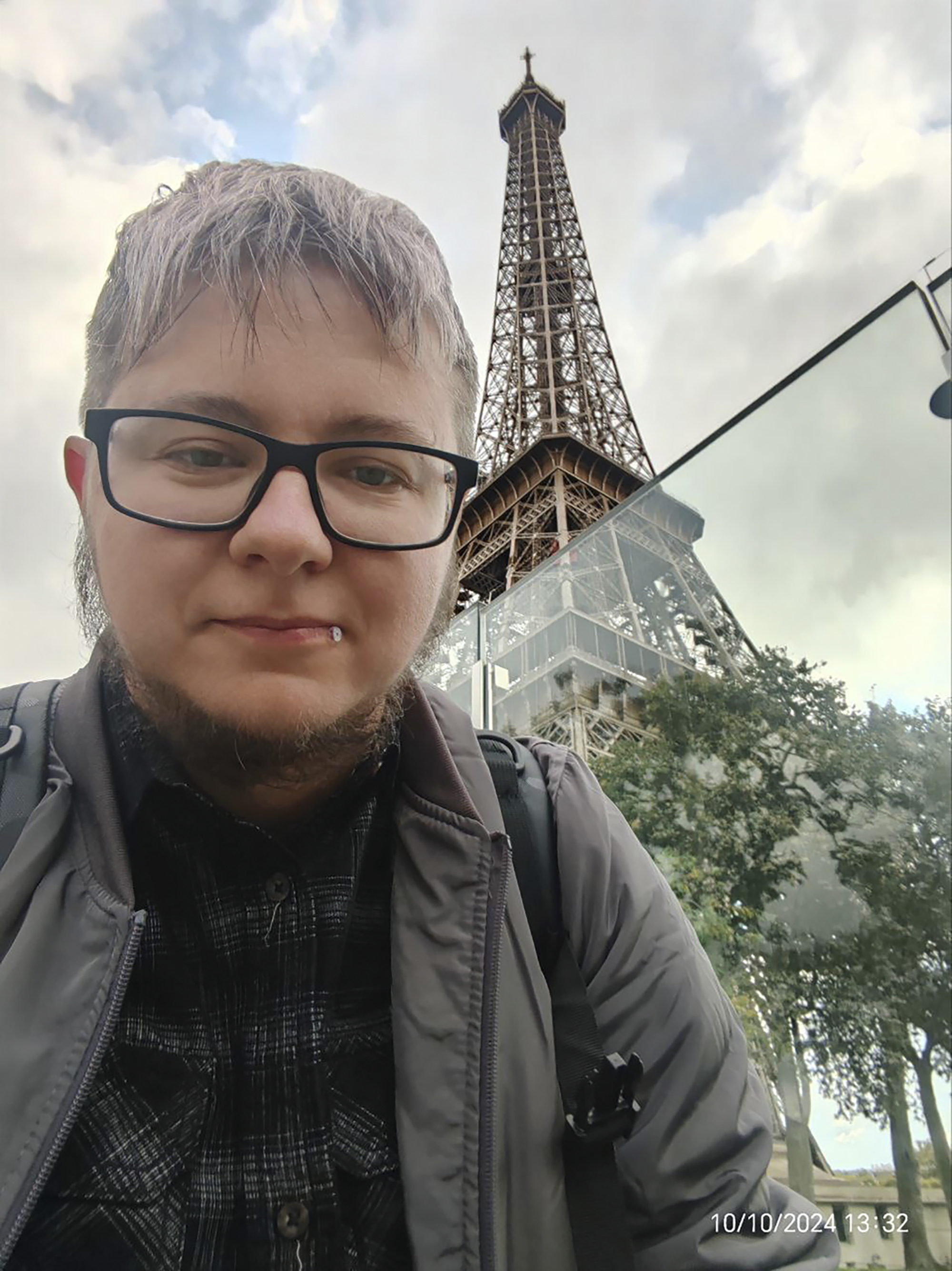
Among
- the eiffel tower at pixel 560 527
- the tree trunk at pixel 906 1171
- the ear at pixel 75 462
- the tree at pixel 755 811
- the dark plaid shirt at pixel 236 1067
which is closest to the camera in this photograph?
the dark plaid shirt at pixel 236 1067

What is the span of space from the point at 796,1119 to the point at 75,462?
337 cm

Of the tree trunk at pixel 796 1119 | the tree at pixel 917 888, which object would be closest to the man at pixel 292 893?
the tree at pixel 917 888

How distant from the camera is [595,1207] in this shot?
792mm

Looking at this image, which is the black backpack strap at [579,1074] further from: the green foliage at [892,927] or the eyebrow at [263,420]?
the green foliage at [892,927]

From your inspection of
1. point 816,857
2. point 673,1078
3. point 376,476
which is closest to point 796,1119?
point 816,857

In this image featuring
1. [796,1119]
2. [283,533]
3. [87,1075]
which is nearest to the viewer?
[87,1075]

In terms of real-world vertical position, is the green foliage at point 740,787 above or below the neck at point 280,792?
above

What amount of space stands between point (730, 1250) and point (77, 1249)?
2.46 feet

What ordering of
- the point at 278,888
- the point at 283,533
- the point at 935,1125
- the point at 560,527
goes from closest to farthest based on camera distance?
1. the point at 283,533
2. the point at 278,888
3. the point at 935,1125
4. the point at 560,527

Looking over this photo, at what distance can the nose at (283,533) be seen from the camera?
76 cm

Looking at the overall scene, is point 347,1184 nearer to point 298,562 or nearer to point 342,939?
point 342,939

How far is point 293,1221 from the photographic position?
0.74m

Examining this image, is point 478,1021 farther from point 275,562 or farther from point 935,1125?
point 935,1125

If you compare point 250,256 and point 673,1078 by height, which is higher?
point 250,256
